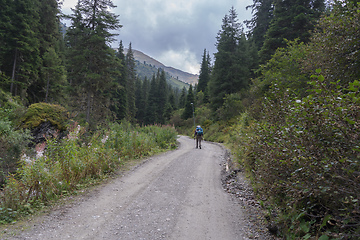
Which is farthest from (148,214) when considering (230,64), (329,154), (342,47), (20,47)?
(230,64)

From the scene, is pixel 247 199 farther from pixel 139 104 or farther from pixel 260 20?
pixel 139 104

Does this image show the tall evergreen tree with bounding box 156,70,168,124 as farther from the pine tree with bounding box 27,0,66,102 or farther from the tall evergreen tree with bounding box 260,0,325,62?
the tall evergreen tree with bounding box 260,0,325,62

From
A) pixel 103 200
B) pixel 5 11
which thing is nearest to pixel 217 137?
pixel 103 200

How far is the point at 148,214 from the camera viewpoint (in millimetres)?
4250

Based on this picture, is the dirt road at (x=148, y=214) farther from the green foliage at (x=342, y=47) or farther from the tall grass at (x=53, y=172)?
the green foliage at (x=342, y=47)

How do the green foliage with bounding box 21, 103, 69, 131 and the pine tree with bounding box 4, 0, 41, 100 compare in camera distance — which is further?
the pine tree with bounding box 4, 0, 41, 100

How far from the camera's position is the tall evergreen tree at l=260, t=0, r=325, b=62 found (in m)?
18.0

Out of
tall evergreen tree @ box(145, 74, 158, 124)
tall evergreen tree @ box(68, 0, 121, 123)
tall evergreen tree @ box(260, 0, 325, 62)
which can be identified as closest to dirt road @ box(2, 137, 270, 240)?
tall evergreen tree @ box(68, 0, 121, 123)

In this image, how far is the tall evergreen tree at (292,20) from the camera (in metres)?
18.0

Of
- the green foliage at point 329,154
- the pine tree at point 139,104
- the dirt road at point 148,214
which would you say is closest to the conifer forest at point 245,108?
the green foliage at point 329,154

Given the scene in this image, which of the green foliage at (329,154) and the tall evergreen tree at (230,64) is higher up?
the tall evergreen tree at (230,64)

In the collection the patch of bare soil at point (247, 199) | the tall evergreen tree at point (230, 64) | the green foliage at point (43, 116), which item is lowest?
the patch of bare soil at point (247, 199)

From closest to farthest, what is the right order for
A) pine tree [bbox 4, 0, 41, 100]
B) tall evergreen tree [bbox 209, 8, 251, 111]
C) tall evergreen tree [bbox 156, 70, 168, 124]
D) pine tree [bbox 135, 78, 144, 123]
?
pine tree [bbox 4, 0, 41, 100] → tall evergreen tree [bbox 209, 8, 251, 111] → tall evergreen tree [bbox 156, 70, 168, 124] → pine tree [bbox 135, 78, 144, 123]

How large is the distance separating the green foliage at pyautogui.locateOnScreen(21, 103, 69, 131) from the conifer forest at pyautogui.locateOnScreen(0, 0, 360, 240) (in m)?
0.05
